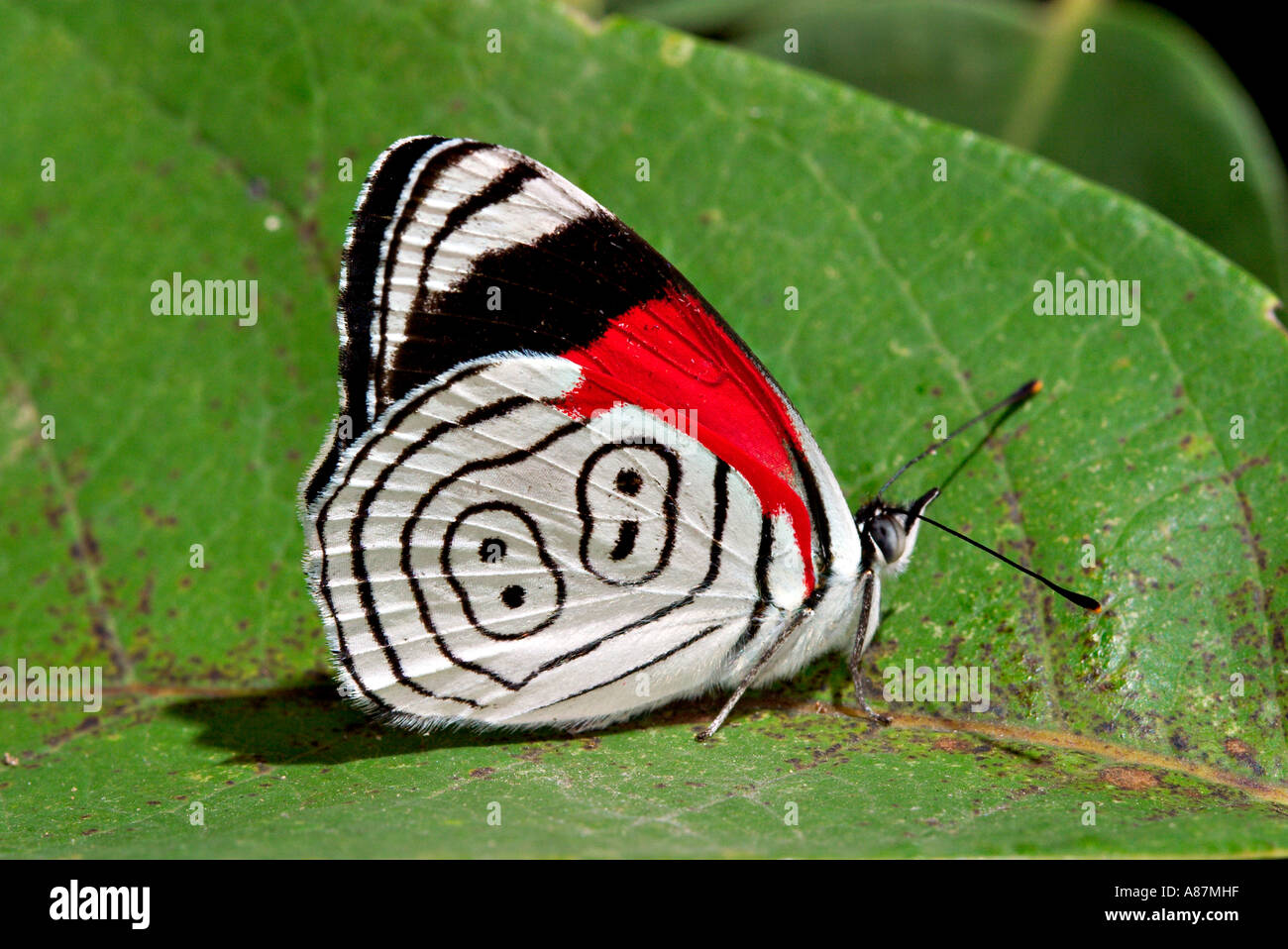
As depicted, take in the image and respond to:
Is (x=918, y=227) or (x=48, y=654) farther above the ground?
(x=918, y=227)

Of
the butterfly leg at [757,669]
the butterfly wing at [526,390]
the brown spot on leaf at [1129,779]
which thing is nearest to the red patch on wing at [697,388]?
the butterfly wing at [526,390]

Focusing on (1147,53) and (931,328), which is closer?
(931,328)

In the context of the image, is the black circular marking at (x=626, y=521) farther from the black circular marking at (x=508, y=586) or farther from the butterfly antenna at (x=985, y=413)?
the butterfly antenna at (x=985, y=413)

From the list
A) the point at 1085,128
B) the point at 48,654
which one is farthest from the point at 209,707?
the point at 1085,128

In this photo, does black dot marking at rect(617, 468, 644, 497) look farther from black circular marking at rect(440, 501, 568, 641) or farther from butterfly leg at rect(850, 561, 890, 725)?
butterfly leg at rect(850, 561, 890, 725)

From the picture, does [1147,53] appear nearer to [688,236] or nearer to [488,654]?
[688,236]

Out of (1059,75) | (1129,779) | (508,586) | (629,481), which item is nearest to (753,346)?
(629,481)
